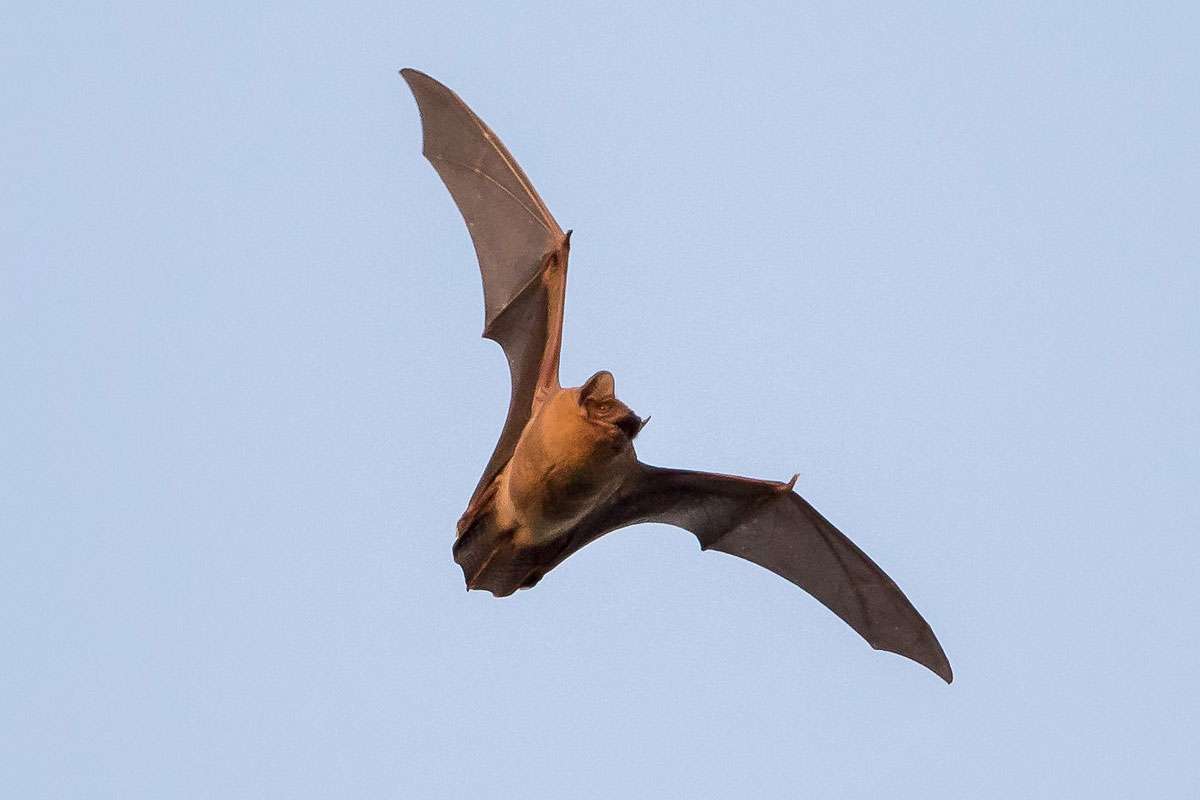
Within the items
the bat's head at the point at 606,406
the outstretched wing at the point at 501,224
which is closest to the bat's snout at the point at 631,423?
the bat's head at the point at 606,406

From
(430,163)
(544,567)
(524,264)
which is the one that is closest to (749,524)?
(544,567)

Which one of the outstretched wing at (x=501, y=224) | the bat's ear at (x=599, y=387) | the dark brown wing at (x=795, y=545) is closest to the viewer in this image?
the bat's ear at (x=599, y=387)

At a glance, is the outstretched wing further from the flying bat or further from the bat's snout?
the bat's snout

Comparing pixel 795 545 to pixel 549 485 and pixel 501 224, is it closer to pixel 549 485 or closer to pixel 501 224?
pixel 549 485

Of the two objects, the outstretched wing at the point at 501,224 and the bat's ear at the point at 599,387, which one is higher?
the outstretched wing at the point at 501,224

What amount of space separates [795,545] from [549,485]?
9.32 ft

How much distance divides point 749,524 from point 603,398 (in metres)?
2.99

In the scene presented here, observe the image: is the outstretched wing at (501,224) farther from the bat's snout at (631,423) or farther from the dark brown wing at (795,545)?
the bat's snout at (631,423)

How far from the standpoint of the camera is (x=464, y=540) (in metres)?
12.0

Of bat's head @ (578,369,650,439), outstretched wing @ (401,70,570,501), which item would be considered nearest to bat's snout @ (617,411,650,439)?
bat's head @ (578,369,650,439)

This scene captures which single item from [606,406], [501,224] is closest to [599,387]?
[606,406]

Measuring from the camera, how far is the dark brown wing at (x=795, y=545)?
41.3 feet

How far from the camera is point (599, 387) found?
10.5 metres

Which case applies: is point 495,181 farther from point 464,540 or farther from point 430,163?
point 464,540
